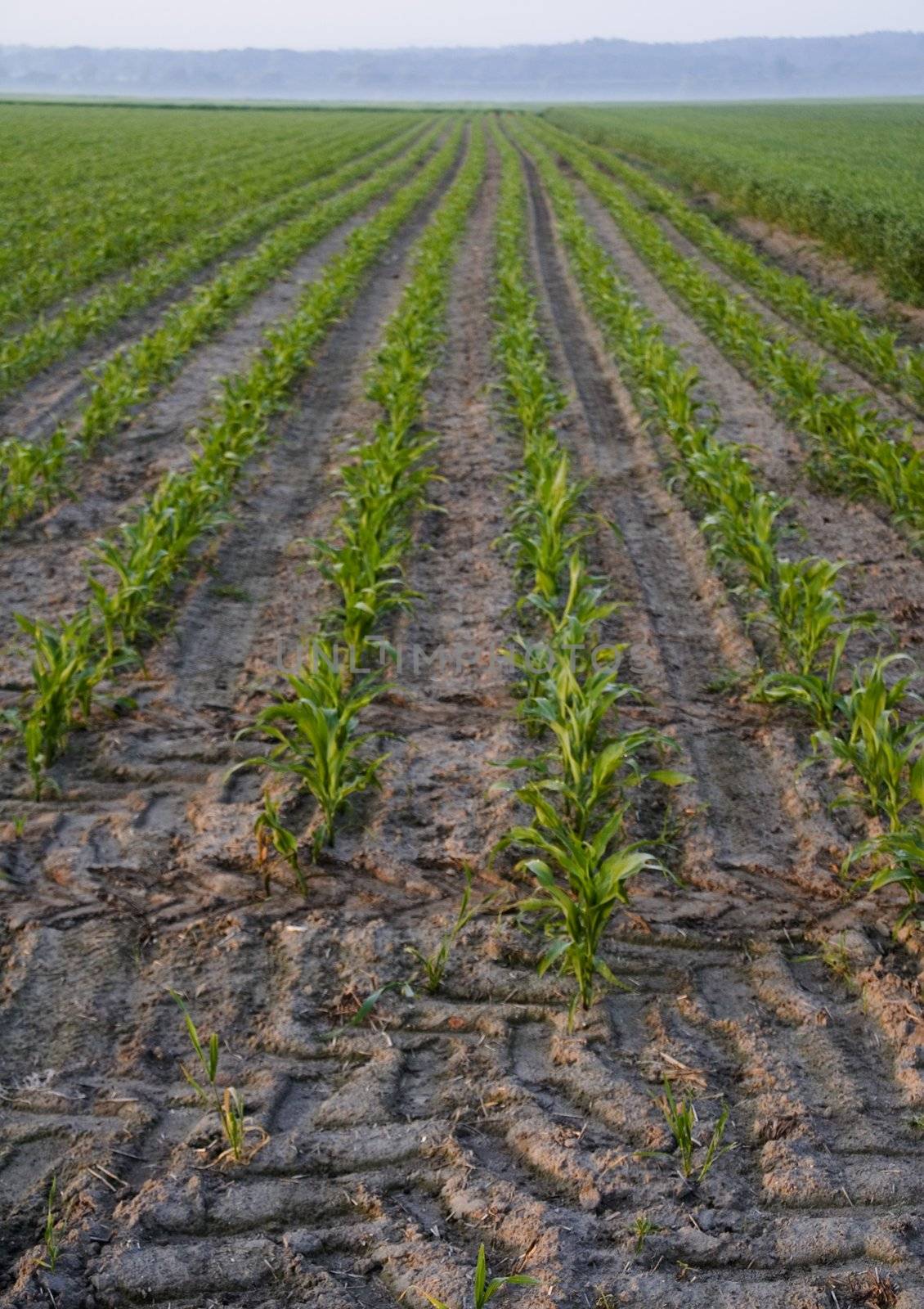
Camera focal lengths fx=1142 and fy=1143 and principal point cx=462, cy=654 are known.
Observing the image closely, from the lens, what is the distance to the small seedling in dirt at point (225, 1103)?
8.38 feet

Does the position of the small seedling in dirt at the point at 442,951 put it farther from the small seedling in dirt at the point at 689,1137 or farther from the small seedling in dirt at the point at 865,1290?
the small seedling in dirt at the point at 865,1290

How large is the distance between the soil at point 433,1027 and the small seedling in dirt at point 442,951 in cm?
3

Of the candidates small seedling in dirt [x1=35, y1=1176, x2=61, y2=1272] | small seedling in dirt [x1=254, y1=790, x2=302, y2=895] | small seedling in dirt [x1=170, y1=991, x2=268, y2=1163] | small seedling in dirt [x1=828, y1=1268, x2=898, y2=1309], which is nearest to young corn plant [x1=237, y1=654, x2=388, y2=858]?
small seedling in dirt [x1=254, y1=790, x2=302, y2=895]

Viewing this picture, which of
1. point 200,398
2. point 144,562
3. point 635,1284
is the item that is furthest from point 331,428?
point 635,1284

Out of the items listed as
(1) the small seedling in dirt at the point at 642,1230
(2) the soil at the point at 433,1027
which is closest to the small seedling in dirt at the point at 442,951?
(2) the soil at the point at 433,1027

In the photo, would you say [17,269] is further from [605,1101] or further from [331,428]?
[605,1101]

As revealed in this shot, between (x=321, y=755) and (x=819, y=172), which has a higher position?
(x=819, y=172)

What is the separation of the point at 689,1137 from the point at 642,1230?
0.26m

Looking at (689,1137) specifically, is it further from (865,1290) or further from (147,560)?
(147,560)

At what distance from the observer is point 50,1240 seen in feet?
7.43

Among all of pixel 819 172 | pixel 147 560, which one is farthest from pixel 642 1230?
pixel 819 172

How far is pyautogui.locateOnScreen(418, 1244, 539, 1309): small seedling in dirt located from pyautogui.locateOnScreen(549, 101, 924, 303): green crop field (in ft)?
41.7

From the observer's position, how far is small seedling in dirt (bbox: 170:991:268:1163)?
255cm

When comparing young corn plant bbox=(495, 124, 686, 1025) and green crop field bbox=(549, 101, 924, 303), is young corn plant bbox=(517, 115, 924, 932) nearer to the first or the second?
young corn plant bbox=(495, 124, 686, 1025)
